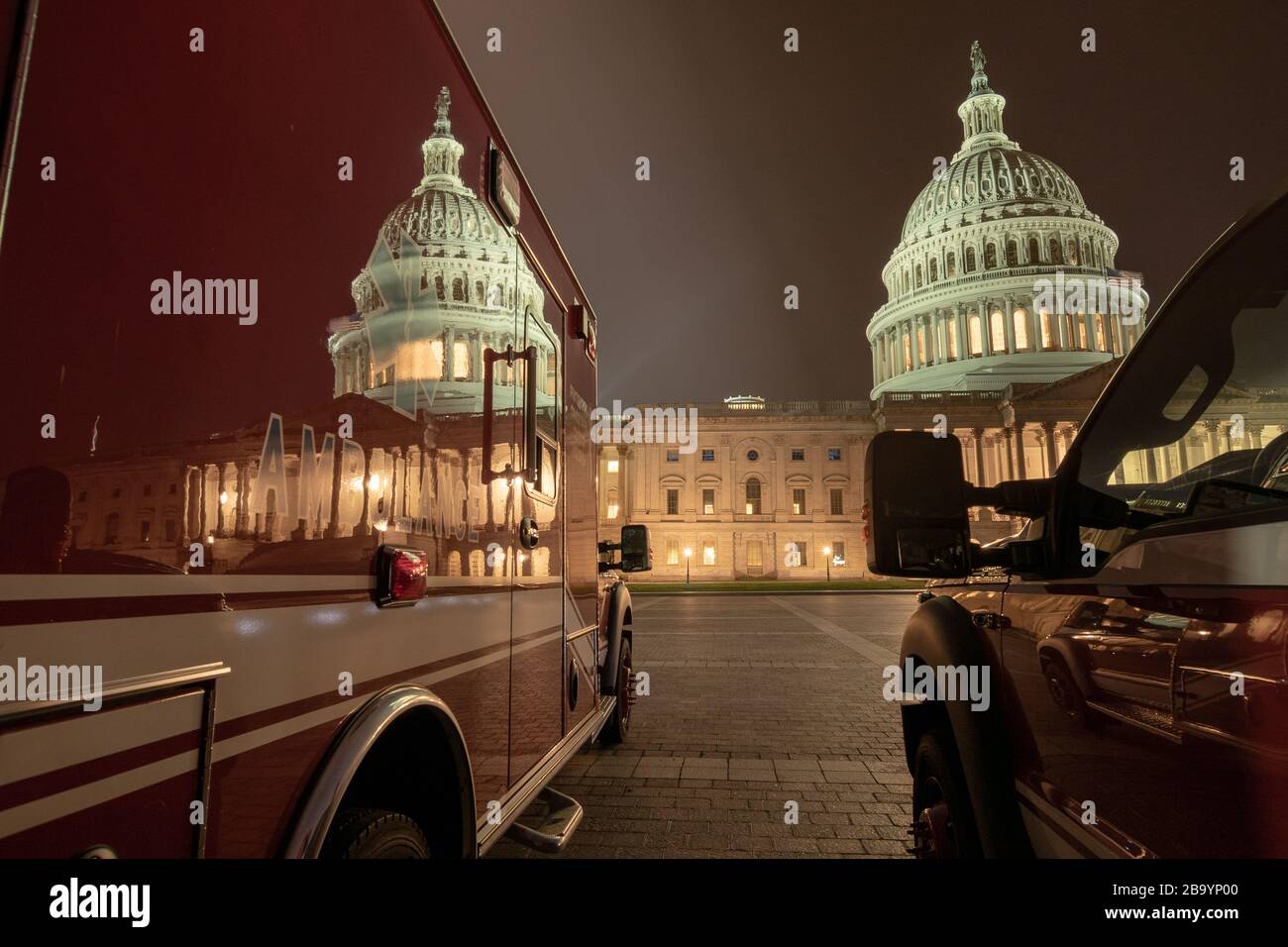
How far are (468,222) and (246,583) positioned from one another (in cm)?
166

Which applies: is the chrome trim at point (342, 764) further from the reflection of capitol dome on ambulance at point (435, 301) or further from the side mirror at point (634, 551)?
the side mirror at point (634, 551)

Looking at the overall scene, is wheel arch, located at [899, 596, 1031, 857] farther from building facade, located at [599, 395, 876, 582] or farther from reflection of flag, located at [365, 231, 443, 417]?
building facade, located at [599, 395, 876, 582]

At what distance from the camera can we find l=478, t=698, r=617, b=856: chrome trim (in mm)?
2635

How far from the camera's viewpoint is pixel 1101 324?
68188 mm

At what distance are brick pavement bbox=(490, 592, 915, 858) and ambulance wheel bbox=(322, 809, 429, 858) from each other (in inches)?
85.3

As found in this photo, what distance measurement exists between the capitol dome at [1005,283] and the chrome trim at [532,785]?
68070mm

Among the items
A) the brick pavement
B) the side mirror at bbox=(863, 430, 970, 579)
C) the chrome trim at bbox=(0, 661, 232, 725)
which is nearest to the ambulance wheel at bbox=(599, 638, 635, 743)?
the brick pavement

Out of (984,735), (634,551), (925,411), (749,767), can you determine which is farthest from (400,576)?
(925,411)

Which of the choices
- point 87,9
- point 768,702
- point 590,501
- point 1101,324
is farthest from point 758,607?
point 1101,324

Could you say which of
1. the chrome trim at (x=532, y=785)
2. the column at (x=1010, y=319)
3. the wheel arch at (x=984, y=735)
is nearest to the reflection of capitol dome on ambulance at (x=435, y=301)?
the chrome trim at (x=532, y=785)

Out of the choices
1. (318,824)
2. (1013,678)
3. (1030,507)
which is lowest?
(318,824)

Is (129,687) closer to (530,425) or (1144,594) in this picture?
(1144,594)

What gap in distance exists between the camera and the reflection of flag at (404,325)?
6.77 ft
